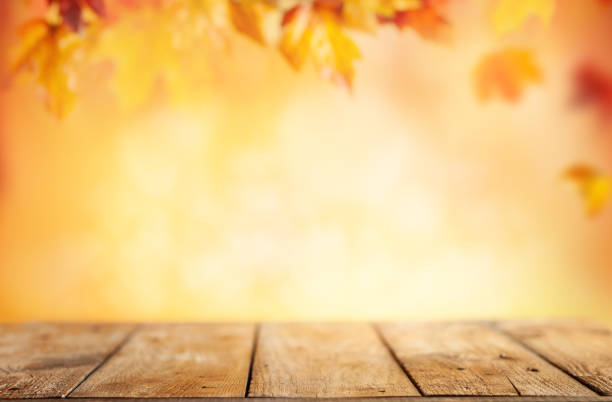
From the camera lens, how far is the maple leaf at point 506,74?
1339 millimetres

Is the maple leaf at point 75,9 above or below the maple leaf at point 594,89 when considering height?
above

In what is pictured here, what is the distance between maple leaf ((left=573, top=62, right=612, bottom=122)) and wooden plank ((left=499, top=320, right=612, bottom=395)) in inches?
27.5

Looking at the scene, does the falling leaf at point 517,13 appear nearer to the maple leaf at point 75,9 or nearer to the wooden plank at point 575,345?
the wooden plank at point 575,345

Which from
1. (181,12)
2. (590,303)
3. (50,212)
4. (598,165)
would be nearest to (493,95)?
(598,165)

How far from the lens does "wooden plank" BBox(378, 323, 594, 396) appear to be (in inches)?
22.7

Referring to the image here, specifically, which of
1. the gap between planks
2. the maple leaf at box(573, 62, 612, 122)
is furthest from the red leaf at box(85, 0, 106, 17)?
the maple leaf at box(573, 62, 612, 122)

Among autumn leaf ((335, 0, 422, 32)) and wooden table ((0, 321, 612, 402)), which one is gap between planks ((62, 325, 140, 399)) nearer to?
wooden table ((0, 321, 612, 402))

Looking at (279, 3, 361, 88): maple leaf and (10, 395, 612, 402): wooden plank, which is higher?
(279, 3, 361, 88): maple leaf

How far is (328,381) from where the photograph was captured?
60cm

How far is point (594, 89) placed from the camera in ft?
4.53

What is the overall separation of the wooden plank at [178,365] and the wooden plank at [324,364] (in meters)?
0.03

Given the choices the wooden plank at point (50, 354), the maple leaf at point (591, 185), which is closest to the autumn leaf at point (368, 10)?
the maple leaf at point (591, 185)

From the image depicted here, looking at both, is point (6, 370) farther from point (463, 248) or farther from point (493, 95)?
point (493, 95)

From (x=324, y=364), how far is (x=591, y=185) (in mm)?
1012
